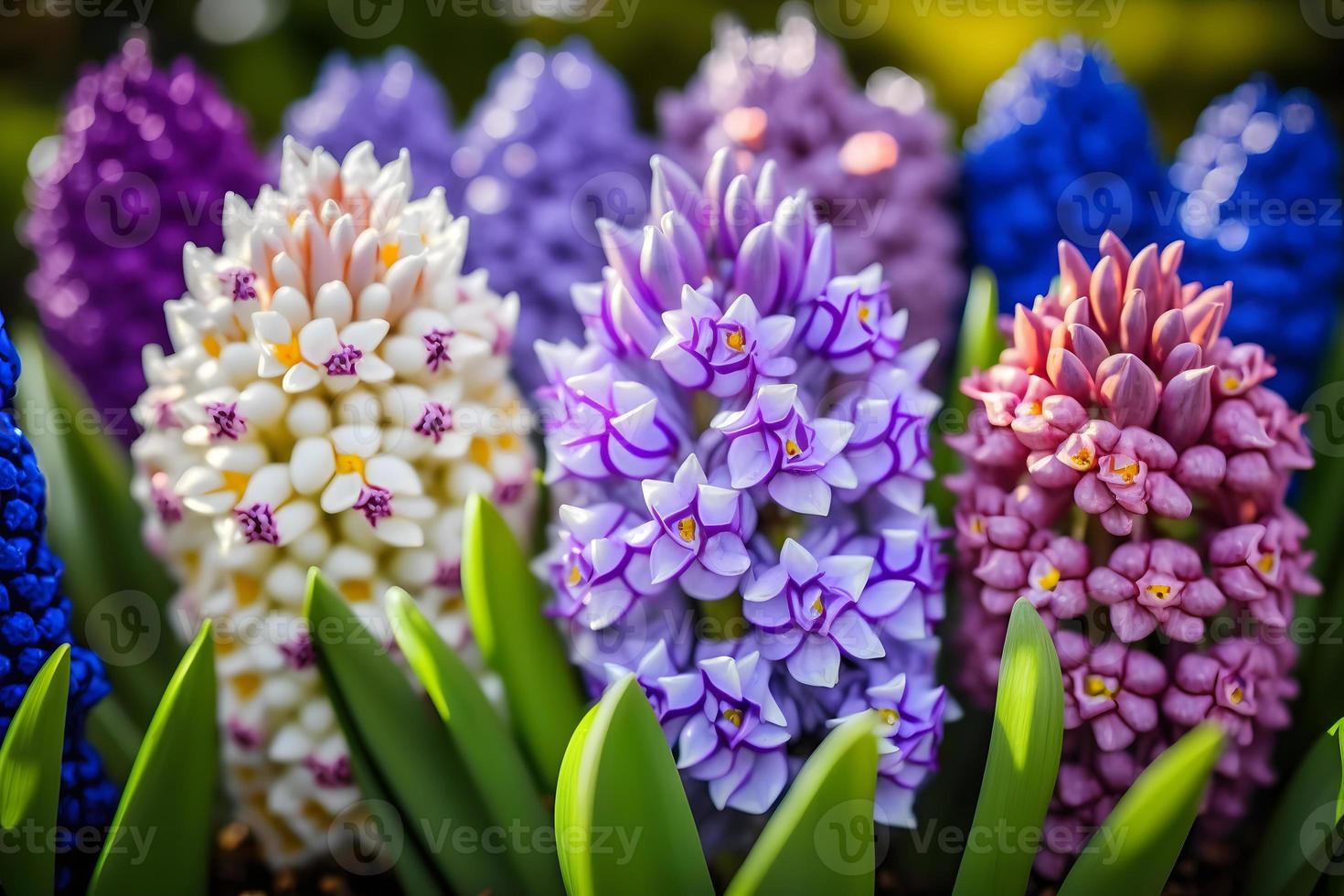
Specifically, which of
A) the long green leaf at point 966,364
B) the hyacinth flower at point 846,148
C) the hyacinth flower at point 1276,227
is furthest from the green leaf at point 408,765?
the hyacinth flower at point 1276,227

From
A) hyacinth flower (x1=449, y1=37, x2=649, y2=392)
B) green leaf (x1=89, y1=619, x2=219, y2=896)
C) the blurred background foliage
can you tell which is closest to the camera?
green leaf (x1=89, y1=619, x2=219, y2=896)

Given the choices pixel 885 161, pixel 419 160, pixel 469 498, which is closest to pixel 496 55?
pixel 419 160

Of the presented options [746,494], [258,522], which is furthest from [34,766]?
[746,494]

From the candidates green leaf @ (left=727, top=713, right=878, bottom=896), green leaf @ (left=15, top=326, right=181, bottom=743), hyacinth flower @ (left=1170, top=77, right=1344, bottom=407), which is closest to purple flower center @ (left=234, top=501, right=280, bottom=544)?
green leaf @ (left=15, top=326, right=181, bottom=743)

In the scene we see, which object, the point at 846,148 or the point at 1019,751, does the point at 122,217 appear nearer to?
the point at 846,148

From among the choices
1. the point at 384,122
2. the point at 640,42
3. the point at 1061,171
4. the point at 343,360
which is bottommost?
the point at 343,360

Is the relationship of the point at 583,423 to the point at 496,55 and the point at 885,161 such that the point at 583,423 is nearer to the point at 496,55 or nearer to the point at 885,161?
the point at 885,161

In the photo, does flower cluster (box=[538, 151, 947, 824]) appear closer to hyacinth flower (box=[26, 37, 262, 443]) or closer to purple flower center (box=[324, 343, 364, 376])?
purple flower center (box=[324, 343, 364, 376])
